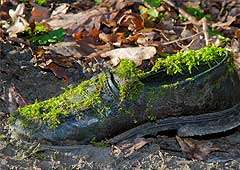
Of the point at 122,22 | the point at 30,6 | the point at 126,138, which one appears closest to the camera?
the point at 126,138

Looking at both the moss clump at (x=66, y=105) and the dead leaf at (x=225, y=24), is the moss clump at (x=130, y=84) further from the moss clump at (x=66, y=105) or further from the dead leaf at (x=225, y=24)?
the dead leaf at (x=225, y=24)

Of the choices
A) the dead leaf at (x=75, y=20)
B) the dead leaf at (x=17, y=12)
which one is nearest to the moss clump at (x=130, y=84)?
the dead leaf at (x=75, y=20)

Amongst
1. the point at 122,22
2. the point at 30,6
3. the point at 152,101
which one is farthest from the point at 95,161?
the point at 30,6

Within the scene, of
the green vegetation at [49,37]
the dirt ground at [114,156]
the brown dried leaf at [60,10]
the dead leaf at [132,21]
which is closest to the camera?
the dirt ground at [114,156]

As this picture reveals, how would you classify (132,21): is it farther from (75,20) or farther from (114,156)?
(114,156)

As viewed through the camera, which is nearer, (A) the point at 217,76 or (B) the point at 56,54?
(A) the point at 217,76

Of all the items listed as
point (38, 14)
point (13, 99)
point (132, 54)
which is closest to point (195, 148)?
point (132, 54)

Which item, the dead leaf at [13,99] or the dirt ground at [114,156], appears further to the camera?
the dead leaf at [13,99]

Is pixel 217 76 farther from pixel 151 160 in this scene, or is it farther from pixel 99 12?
pixel 99 12
